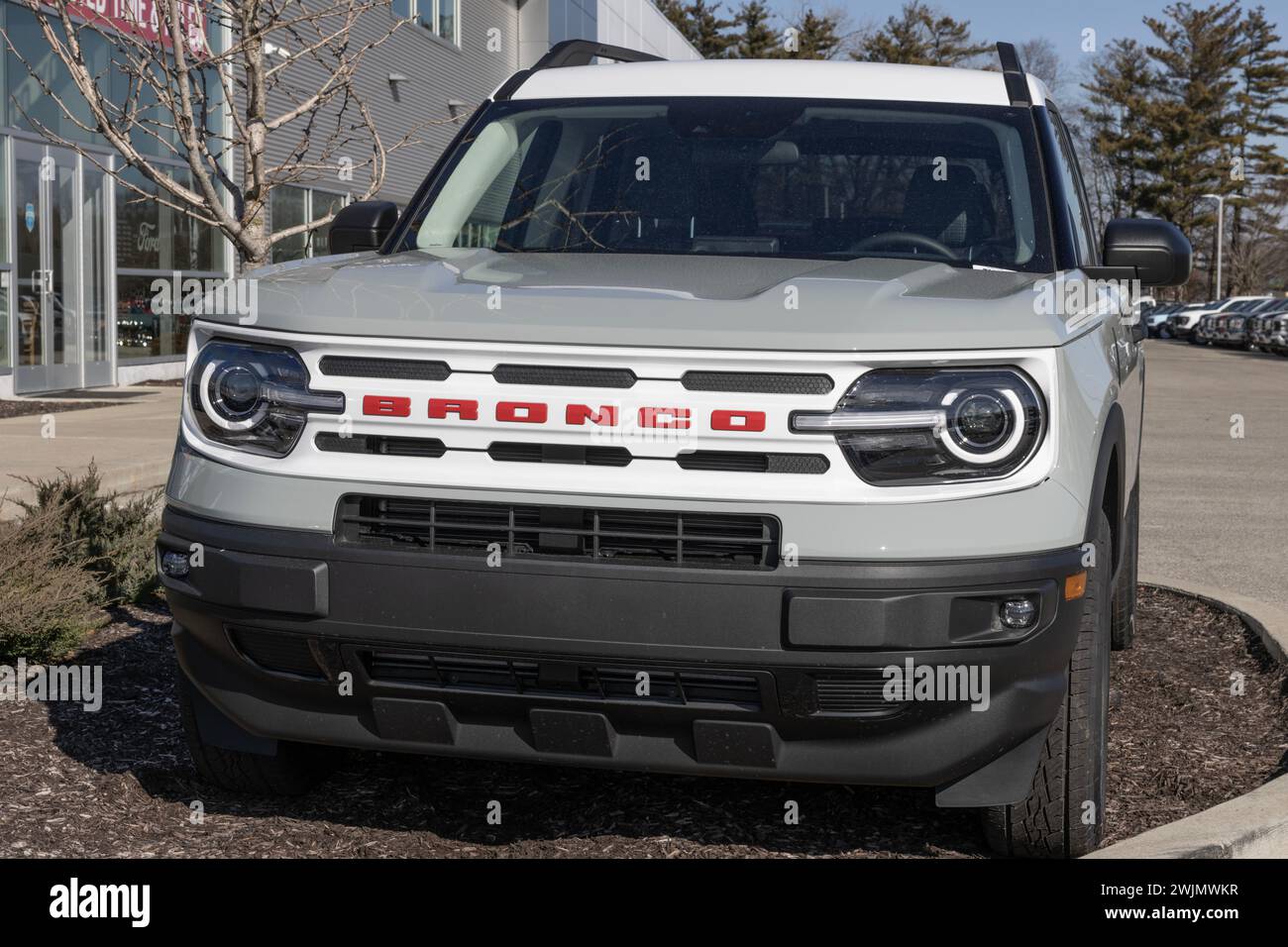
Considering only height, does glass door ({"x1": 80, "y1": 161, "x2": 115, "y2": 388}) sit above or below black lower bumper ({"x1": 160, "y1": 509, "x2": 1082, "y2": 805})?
above

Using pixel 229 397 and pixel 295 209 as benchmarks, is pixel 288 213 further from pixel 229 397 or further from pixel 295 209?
pixel 229 397

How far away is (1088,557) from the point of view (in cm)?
324

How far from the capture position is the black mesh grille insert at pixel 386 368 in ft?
10.5

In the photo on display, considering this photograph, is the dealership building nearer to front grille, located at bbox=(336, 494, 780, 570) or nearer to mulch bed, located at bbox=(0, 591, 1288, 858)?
mulch bed, located at bbox=(0, 591, 1288, 858)

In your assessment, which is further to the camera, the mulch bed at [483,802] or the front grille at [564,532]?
the mulch bed at [483,802]

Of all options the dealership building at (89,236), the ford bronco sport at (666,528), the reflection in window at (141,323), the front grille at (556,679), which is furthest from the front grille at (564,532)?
the reflection in window at (141,323)

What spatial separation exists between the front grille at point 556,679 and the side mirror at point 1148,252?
1.91m

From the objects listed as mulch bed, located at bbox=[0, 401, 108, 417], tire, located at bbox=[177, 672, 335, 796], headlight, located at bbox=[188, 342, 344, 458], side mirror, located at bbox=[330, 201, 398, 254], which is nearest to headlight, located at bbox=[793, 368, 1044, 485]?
headlight, located at bbox=[188, 342, 344, 458]

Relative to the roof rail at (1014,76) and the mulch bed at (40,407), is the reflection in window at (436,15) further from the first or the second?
the roof rail at (1014,76)

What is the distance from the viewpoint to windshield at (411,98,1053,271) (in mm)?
4344

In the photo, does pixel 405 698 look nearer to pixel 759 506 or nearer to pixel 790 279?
pixel 759 506

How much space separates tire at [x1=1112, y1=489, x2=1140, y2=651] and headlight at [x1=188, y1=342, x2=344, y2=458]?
3239 millimetres

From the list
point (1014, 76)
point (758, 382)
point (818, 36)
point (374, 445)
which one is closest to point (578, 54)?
point (1014, 76)
